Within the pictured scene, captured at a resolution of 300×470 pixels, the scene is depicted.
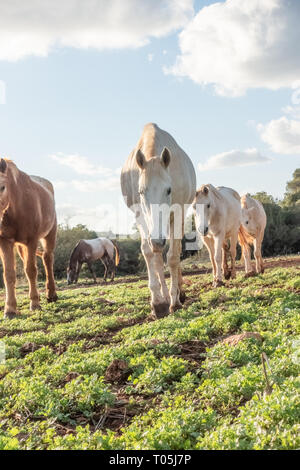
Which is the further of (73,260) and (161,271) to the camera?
(73,260)

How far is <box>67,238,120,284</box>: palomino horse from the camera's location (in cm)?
2180

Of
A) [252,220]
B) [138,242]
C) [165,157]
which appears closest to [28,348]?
[165,157]

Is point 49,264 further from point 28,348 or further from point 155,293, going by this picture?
point 28,348

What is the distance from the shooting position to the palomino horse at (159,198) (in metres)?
6.45

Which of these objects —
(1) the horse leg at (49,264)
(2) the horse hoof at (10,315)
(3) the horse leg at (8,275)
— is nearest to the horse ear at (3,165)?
(3) the horse leg at (8,275)

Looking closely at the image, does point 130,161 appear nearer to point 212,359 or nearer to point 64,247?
point 212,359

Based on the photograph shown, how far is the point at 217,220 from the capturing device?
36.2 feet

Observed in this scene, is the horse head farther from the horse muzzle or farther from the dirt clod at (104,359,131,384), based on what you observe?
the dirt clod at (104,359,131,384)

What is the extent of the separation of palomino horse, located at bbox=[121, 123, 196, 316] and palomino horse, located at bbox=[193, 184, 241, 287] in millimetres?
1929

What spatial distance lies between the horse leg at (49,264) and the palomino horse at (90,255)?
400 inches

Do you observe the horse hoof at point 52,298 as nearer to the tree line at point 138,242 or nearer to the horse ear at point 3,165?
the horse ear at point 3,165

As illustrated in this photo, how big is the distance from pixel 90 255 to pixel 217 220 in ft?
41.7

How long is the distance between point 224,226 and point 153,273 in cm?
450

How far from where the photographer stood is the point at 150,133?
25.2 ft
